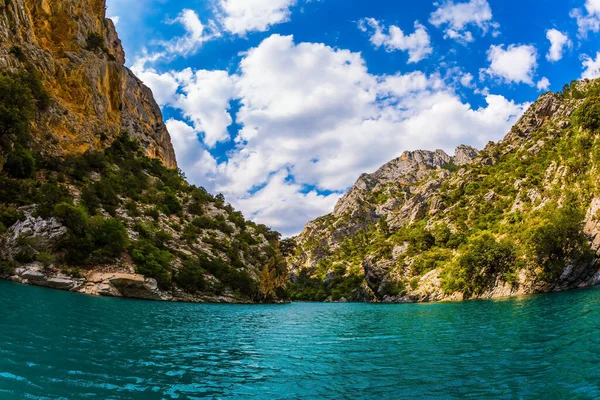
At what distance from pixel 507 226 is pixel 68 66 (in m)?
112

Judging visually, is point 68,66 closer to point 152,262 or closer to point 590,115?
point 152,262

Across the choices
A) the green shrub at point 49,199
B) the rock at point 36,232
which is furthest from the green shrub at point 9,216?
the green shrub at point 49,199

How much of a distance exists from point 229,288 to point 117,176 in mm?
31822

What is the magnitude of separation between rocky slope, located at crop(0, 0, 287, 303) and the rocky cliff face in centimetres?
23

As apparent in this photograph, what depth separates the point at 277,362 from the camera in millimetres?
16578

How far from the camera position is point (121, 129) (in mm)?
93688

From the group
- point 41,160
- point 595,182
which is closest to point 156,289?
point 41,160

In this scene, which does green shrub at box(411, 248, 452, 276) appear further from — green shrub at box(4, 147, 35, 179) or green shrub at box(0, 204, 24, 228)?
green shrub at box(4, 147, 35, 179)

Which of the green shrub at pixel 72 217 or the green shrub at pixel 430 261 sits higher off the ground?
the green shrub at pixel 72 217

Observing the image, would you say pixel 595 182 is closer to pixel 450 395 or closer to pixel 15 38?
pixel 450 395

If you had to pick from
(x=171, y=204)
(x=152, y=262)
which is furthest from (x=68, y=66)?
(x=152, y=262)

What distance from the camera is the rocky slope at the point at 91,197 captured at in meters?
43.9

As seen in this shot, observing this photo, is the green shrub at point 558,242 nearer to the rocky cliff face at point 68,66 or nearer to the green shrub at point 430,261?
the green shrub at point 430,261

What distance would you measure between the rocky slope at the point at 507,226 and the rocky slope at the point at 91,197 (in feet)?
154
